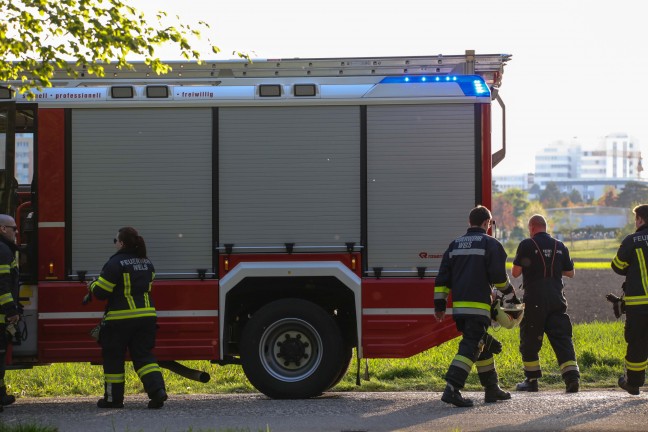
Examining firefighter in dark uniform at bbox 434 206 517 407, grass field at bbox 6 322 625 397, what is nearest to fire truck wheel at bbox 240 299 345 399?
firefighter in dark uniform at bbox 434 206 517 407

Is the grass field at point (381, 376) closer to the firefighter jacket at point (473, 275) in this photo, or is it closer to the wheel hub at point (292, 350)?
the wheel hub at point (292, 350)

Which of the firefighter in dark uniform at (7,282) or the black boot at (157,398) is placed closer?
the firefighter in dark uniform at (7,282)

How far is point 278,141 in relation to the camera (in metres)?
10.4

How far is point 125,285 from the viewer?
31.4 feet

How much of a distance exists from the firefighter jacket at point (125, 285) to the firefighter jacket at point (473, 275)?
2.45m

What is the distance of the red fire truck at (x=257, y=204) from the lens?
33.4 feet

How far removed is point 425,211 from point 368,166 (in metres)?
0.65

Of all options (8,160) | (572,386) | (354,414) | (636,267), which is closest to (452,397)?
(354,414)

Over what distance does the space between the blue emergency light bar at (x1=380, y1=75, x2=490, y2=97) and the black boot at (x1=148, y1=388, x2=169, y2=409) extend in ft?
11.1

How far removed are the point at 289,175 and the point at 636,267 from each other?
3267 millimetres

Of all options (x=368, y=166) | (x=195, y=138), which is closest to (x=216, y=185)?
(x=195, y=138)

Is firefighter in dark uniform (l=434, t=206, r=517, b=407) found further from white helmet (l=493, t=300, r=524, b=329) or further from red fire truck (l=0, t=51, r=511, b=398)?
red fire truck (l=0, t=51, r=511, b=398)

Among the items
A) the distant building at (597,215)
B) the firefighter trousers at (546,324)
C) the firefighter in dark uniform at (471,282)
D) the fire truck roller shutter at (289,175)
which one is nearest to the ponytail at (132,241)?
the fire truck roller shutter at (289,175)

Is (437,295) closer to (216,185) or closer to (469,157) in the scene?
(469,157)
